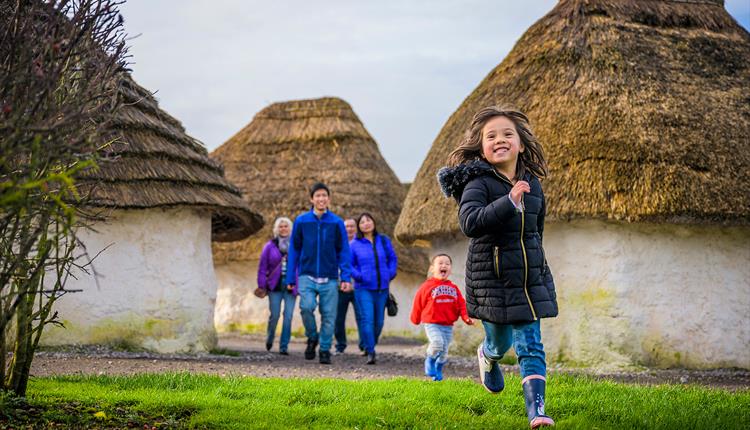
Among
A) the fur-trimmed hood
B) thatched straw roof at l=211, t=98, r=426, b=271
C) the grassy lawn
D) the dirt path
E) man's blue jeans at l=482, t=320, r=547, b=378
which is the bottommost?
the dirt path

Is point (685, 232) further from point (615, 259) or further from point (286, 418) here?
A: point (286, 418)

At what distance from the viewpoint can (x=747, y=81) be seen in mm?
11398

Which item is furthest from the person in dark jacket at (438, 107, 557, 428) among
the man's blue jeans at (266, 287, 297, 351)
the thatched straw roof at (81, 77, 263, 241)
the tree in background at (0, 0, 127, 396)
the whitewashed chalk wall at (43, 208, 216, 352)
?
the man's blue jeans at (266, 287, 297, 351)

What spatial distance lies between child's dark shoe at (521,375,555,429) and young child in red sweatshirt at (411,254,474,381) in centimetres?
288

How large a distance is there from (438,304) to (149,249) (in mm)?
4343

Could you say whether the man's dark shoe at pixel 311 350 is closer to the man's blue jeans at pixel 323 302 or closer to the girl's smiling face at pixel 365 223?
the man's blue jeans at pixel 323 302

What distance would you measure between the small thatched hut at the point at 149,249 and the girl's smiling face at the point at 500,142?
18.3 ft

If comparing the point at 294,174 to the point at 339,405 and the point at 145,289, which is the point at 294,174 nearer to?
the point at 145,289

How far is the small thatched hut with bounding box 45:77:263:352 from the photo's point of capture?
9953 mm

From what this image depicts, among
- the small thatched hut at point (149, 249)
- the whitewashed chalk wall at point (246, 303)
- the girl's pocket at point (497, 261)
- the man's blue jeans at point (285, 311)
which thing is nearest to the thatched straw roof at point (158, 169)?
the small thatched hut at point (149, 249)

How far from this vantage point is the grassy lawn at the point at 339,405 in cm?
467

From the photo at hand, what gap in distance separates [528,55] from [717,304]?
431 cm

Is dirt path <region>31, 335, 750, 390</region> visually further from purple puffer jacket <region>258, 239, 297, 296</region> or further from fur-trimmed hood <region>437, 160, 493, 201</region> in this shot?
fur-trimmed hood <region>437, 160, 493, 201</region>

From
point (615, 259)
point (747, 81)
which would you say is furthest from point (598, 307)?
point (747, 81)
